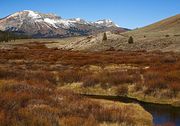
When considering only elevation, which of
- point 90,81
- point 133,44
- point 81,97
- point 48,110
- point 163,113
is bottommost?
point 133,44

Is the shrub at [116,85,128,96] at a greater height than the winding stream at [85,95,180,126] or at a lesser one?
greater

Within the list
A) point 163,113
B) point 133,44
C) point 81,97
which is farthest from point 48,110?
point 133,44

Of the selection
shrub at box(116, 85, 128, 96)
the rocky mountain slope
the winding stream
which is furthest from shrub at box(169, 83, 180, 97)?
the rocky mountain slope

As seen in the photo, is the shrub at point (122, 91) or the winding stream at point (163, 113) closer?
the winding stream at point (163, 113)

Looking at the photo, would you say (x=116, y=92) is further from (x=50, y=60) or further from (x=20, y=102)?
(x=50, y=60)

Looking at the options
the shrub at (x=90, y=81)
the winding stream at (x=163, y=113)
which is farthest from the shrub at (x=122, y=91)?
the shrub at (x=90, y=81)

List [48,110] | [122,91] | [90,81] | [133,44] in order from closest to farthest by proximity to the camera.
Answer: [48,110]
[122,91]
[90,81]
[133,44]

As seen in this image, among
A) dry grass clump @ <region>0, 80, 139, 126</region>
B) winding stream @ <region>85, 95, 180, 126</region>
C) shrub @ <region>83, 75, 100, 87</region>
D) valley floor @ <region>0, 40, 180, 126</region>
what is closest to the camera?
dry grass clump @ <region>0, 80, 139, 126</region>

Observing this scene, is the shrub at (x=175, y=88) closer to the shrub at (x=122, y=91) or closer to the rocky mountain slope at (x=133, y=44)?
the shrub at (x=122, y=91)

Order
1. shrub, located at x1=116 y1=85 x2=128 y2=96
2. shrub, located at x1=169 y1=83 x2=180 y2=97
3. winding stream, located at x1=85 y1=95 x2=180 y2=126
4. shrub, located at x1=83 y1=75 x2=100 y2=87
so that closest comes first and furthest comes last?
winding stream, located at x1=85 y1=95 x2=180 y2=126, shrub, located at x1=169 y1=83 x2=180 y2=97, shrub, located at x1=116 y1=85 x2=128 y2=96, shrub, located at x1=83 y1=75 x2=100 y2=87

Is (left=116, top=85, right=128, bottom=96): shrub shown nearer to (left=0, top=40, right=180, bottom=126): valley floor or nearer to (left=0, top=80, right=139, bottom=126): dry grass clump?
(left=0, top=40, right=180, bottom=126): valley floor

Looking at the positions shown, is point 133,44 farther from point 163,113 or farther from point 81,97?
point 81,97

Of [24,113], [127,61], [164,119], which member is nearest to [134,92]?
[164,119]

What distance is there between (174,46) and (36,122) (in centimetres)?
7926
